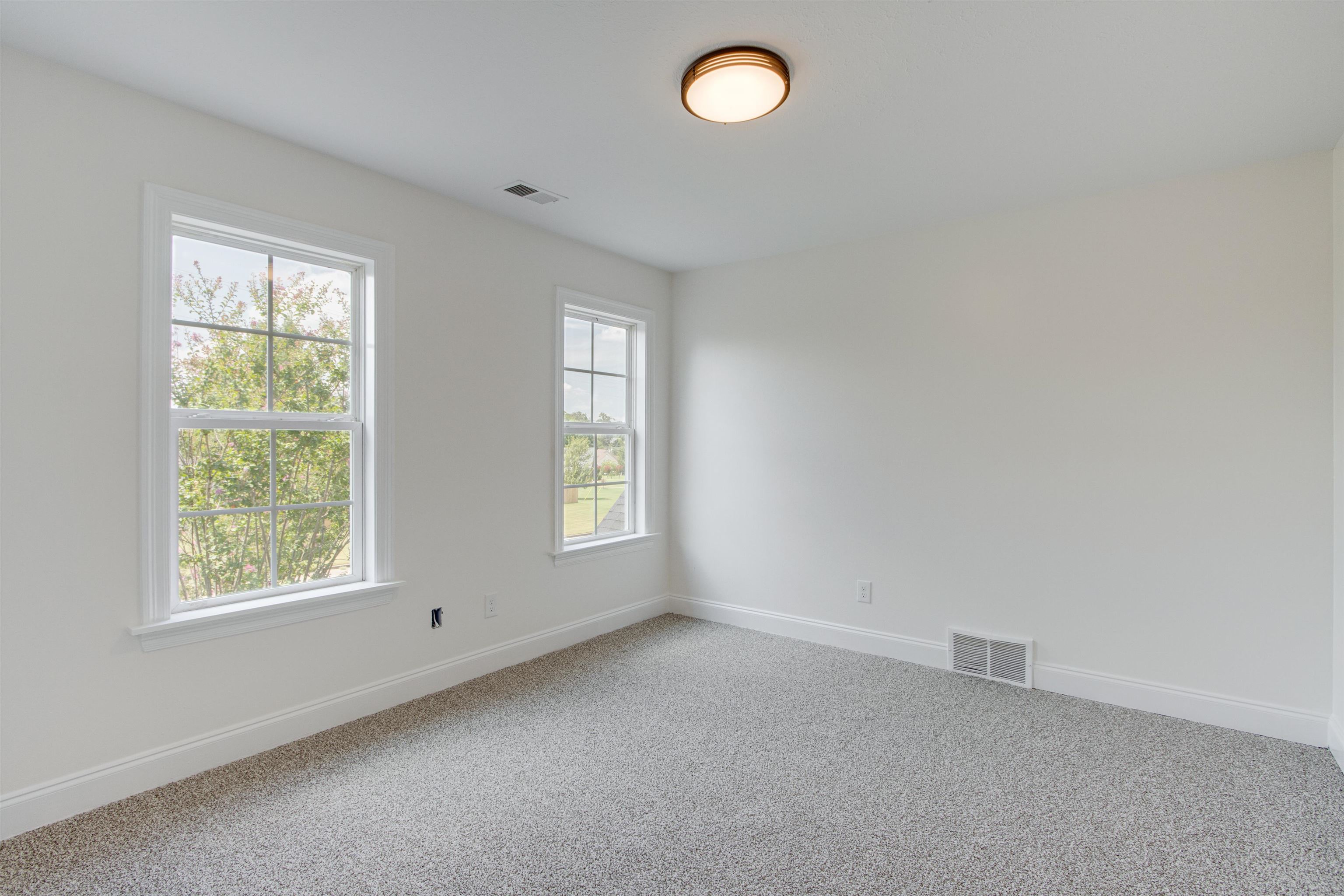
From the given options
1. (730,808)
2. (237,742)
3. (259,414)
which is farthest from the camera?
(259,414)

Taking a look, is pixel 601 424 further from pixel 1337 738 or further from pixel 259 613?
pixel 1337 738

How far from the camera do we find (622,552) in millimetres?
4383

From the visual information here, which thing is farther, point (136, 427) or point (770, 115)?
point (770, 115)

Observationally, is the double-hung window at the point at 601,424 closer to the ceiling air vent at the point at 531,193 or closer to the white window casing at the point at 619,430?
the white window casing at the point at 619,430

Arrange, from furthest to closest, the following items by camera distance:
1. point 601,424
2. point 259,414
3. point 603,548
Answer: point 601,424 → point 603,548 → point 259,414

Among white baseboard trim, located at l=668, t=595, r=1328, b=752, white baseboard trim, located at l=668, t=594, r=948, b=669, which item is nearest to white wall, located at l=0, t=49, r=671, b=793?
white baseboard trim, located at l=668, t=594, r=948, b=669

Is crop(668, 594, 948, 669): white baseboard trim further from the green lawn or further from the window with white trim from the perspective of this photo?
the window with white trim

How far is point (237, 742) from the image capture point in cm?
254

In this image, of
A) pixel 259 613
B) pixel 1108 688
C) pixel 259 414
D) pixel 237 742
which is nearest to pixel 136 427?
pixel 259 414

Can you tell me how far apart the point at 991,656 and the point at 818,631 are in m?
1.00

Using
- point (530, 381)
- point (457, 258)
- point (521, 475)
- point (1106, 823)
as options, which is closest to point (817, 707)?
point (1106, 823)

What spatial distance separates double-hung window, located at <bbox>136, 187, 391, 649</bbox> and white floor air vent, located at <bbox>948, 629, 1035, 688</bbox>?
296 cm

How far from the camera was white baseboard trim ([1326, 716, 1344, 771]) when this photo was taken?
248 centimetres


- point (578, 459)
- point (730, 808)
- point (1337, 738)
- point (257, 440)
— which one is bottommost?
point (730, 808)
